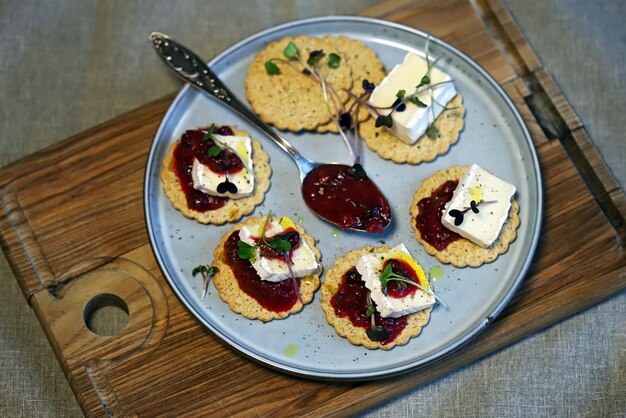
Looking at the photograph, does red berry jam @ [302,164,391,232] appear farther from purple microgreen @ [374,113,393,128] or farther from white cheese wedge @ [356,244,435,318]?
purple microgreen @ [374,113,393,128]

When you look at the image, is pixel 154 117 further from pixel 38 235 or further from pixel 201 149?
pixel 38 235

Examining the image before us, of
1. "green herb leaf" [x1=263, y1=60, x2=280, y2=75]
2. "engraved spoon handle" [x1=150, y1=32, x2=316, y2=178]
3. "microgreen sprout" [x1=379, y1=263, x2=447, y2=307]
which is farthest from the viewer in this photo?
"green herb leaf" [x1=263, y1=60, x2=280, y2=75]

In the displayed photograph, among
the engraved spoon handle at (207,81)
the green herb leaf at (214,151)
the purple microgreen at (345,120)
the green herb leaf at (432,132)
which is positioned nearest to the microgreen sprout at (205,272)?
the green herb leaf at (214,151)

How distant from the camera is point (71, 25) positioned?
534cm

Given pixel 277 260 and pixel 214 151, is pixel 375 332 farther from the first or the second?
pixel 214 151

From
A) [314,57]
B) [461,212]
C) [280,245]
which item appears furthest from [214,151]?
[461,212]

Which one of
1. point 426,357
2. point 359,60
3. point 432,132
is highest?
point 359,60

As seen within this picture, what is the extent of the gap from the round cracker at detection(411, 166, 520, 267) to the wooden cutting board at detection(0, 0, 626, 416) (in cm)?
23

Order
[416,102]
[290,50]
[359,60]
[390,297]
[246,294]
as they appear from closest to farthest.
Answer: [390,297] < [246,294] < [416,102] < [290,50] < [359,60]

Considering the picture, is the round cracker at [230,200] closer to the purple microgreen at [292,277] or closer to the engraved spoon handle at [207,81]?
the engraved spoon handle at [207,81]

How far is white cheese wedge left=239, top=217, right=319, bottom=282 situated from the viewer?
4.14 metres

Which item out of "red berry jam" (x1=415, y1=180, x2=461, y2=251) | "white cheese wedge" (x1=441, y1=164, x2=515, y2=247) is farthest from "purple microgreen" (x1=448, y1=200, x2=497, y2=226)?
"red berry jam" (x1=415, y1=180, x2=461, y2=251)

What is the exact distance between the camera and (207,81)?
467 centimetres

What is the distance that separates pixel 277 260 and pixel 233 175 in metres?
0.60
